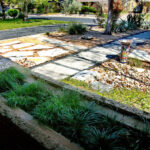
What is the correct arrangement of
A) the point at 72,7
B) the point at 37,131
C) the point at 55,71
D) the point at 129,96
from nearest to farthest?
the point at 37,131 → the point at 129,96 → the point at 55,71 → the point at 72,7

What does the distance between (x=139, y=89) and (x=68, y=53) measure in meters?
2.90

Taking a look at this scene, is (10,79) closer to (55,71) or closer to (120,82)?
(55,71)

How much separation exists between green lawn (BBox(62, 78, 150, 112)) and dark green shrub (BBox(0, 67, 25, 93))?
1109 millimetres

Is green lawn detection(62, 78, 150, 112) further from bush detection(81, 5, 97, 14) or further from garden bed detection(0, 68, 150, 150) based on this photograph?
bush detection(81, 5, 97, 14)

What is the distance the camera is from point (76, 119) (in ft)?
6.13

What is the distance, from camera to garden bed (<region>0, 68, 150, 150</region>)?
1649 mm

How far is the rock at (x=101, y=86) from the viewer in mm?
3269

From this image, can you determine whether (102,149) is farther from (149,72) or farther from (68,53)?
(68,53)

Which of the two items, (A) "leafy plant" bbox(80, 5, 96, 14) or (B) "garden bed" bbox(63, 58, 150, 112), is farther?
(A) "leafy plant" bbox(80, 5, 96, 14)

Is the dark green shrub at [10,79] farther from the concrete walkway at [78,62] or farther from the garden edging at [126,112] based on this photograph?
the garden edging at [126,112]

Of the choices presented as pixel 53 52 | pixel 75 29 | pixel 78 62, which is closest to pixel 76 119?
pixel 78 62

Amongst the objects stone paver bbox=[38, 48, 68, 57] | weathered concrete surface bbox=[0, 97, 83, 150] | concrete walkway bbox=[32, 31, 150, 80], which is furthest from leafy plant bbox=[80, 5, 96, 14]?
weathered concrete surface bbox=[0, 97, 83, 150]

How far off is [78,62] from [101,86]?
5.23 feet

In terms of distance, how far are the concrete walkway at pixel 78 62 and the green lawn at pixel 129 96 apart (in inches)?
26.8
